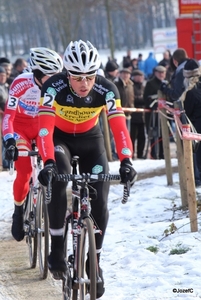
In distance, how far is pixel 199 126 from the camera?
9.54 meters

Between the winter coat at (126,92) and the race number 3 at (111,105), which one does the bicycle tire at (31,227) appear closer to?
the race number 3 at (111,105)

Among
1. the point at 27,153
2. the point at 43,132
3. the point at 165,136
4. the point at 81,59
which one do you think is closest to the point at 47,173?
the point at 43,132

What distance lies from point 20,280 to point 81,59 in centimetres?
232

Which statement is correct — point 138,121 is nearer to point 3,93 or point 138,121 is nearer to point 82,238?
point 3,93

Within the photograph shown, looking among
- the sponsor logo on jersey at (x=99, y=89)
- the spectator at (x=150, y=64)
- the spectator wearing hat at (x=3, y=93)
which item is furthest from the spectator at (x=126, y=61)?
the sponsor logo on jersey at (x=99, y=89)

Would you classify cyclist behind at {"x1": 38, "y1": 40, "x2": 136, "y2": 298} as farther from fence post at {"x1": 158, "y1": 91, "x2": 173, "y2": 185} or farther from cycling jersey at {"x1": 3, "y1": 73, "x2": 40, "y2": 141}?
fence post at {"x1": 158, "y1": 91, "x2": 173, "y2": 185}

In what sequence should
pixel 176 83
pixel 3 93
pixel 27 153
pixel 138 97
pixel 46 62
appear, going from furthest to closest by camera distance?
1. pixel 138 97
2. pixel 3 93
3. pixel 176 83
4. pixel 46 62
5. pixel 27 153

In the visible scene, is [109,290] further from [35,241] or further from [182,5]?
[182,5]

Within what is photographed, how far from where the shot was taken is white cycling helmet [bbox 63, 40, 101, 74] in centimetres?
553

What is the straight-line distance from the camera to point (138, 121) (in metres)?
15.2

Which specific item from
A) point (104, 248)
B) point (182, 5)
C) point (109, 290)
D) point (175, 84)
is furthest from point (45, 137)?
point (182, 5)

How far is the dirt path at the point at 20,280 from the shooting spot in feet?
20.6

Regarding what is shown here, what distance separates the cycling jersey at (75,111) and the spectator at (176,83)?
4.68 metres

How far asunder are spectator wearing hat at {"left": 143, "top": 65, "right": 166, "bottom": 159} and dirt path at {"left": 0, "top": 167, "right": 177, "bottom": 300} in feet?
23.5
